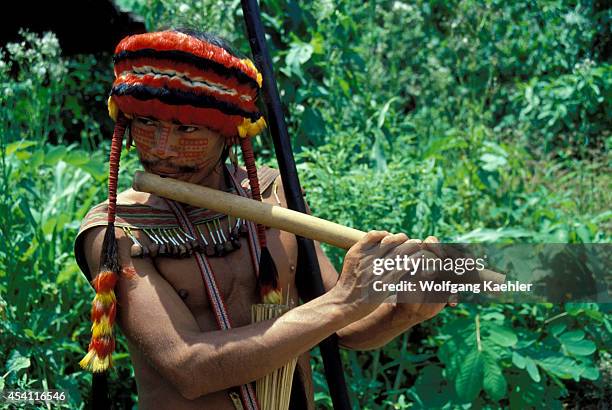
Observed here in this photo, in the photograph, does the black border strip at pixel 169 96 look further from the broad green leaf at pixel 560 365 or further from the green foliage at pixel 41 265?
the broad green leaf at pixel 560 365

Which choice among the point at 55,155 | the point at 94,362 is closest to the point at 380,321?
the point at 94,362

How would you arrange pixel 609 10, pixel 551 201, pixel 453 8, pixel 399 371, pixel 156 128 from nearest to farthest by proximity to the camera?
pixel 156 128, pixel 399 371, pixel 551 201, pixel 453 8, pixel 609 10

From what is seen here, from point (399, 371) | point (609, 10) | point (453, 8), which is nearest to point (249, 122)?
point (399, 371)

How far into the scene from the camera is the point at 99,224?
1776 mm

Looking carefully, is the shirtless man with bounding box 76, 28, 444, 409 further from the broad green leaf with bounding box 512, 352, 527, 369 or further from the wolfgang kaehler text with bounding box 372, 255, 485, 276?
the broad green leaf with bounding box 512, 352, 527, 369

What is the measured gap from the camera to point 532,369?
2.92 meters

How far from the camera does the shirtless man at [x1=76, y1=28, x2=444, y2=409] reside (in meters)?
1.69

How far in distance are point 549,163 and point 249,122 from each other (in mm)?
3670

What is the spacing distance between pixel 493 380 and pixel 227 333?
146 cm

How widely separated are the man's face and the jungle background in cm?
72

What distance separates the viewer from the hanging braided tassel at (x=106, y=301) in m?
1.71

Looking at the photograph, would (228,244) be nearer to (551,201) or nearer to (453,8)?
(551,201)

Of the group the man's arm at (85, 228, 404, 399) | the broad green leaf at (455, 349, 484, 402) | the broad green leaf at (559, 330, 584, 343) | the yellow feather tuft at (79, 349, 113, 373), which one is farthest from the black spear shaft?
the broad green leaf at (559, 330, 584, 343)

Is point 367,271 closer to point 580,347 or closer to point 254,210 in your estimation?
point 254,210
